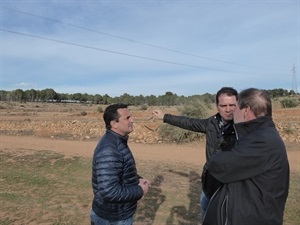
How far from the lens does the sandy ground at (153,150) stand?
11.2m

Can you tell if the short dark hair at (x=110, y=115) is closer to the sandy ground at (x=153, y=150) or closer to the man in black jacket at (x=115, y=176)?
the man in black jacket at (x=115, y=176)

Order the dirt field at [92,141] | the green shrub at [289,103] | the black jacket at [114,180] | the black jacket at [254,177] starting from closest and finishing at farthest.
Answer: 1. the black jacket at [254,177]
2. the black jacket at [114,180]
3. the dirt field at [92,141]
4. the green shrub at [289,103]

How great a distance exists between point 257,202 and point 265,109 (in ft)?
1.93

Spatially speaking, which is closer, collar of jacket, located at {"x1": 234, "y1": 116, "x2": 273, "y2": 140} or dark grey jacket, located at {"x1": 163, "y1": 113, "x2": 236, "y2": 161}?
collar of jacket, located at {"x1": 234, "y1": 116, "x2": 273, "y2": 140}

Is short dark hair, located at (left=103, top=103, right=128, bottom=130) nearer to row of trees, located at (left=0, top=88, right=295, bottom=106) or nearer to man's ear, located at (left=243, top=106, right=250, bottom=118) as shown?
man's ear, located at (left=243, top=106, right=250, bottom=118)

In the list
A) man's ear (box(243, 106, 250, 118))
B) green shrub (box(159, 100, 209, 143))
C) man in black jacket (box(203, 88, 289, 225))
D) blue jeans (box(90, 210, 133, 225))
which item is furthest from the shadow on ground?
green shrub (box(159, 100, 209, 143))

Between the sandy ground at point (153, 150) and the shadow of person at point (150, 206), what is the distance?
359 cm

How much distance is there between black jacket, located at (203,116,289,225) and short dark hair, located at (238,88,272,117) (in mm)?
81

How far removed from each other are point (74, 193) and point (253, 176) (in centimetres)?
579

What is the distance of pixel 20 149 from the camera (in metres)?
12.4

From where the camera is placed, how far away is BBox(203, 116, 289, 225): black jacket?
196 cm

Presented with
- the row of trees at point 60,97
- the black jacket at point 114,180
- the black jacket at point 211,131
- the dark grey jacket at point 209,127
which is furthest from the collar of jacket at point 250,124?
the row of trees at point 60,97

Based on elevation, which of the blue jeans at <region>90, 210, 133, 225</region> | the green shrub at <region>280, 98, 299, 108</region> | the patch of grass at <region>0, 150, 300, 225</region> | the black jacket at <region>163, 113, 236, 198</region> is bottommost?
the patch of grass at <region>0, 150, 300, 225</region>

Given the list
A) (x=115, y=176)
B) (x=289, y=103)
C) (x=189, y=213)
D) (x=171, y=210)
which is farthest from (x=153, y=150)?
(x=289, y=103)
